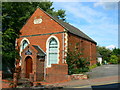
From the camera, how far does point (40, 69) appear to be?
58.4 feet

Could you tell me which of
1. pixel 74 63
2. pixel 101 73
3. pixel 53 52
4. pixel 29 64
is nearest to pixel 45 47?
pixel 53 52

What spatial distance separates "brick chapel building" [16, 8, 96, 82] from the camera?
15.9 metres

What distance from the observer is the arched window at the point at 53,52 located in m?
18.9

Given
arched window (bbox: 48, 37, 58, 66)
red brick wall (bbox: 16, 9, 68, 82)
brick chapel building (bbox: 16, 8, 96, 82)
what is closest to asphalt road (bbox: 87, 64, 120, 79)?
brick chapel building (bbox: 16, 8, 96, 82)

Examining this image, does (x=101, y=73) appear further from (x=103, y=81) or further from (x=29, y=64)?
(x=29, y=64)

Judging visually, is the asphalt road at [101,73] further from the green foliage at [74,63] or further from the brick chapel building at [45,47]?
the brick chapel building at [45,47]

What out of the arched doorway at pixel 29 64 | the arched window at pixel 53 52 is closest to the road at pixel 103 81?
the arched window at pixel 53 52

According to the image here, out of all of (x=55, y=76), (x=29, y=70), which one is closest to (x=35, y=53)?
(x=29, y=70)

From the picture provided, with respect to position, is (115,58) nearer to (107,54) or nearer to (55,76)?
(107,54)

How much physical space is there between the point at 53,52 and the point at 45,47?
4.32 feet

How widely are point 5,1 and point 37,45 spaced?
7.22 meters

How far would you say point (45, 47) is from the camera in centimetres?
1941

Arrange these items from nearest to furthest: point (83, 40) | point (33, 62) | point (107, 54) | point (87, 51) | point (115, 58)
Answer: point (33, 62) → point (83, 40) → point (87, 51) → point (115, 58) → point (107, 54)

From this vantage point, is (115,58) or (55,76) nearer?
(55,76)
